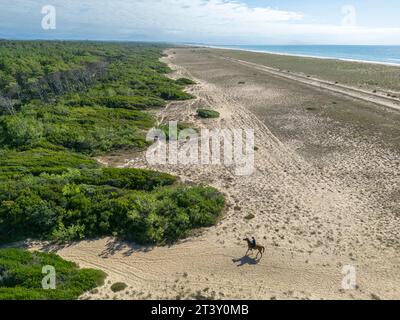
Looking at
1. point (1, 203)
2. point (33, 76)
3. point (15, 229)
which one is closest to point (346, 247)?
point (15, 229)

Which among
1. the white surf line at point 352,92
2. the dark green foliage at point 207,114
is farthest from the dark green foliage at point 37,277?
the white surf line at point 352,92

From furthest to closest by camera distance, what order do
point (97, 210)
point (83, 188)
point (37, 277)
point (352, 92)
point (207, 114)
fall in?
point (352, 92)
point (207, 114)
point (83, 188)
point (97, 210)
point (37, 277)

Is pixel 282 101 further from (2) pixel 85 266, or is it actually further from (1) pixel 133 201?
(2) pixel 85 266

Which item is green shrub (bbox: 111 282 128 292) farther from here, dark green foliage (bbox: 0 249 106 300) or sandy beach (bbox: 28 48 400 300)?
dark green foliage (bbox: 0 249 106 300)

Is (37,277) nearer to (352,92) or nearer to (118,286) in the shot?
(118,286)

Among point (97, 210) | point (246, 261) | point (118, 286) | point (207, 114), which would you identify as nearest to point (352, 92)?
point (207, 114)
